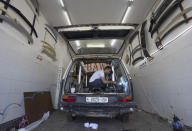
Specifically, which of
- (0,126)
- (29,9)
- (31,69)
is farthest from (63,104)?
(29,9)

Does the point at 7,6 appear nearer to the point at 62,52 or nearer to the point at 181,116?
the point at 62,52

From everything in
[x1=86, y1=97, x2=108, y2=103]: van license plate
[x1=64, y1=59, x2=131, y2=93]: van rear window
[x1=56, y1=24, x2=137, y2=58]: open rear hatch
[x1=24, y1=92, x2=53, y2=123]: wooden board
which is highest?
[x1=56, y1=24, x2=137, y2=58]: open rear hatch

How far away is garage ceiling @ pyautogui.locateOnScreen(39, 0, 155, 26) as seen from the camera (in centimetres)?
251

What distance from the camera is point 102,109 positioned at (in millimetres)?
1478

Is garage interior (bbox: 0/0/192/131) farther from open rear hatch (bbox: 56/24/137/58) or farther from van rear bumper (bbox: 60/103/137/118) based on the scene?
van rear bumper (bbox: 60/103/137/118)

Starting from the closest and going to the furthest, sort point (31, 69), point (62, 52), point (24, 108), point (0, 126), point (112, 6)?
1. point (0, 126)
2. point (24, 108)
3. point (31, 69)
4. point (112, 6)
5. point (62, 52)

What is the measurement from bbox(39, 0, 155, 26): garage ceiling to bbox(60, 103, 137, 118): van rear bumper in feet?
8.84

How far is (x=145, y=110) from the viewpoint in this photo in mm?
2684

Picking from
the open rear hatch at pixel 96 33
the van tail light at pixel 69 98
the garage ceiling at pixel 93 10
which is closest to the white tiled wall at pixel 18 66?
the garage ceiling at pixel 93 10

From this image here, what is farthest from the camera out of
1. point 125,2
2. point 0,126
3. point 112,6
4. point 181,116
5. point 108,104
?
point 112,6

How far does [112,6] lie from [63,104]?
293cm

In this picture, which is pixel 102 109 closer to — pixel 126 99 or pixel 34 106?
pixel 126 99

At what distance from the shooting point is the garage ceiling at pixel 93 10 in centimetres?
251

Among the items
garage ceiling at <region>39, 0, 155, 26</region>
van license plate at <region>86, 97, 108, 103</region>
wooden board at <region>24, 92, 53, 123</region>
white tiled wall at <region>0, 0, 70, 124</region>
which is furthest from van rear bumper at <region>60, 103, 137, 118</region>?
garage ceiling at <region>39, 0, 155, 26</region>
